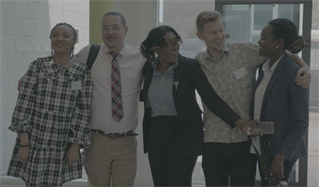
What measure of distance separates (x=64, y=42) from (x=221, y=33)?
1.16 meters

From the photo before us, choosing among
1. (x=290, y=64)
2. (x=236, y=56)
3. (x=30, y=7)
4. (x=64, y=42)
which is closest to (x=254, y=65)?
(x=236, y=56)

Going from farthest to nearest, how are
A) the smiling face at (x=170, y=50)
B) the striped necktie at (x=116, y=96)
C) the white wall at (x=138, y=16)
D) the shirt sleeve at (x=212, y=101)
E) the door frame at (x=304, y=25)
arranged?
the white wall at (x=138, y=16) → the door frame at (x=304, y=25) → the striped necktie at (x=116, y=96) → the smiling face at (x=170, y=50) → the shirt sleeve at (x=212, y=101)

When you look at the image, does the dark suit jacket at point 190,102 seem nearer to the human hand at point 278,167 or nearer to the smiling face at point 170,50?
the smiling face at point 170,50

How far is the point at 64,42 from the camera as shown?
2.28m

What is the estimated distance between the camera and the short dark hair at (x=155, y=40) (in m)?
2.24

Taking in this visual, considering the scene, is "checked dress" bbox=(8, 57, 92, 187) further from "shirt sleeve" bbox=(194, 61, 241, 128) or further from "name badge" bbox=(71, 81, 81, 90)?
"shirt sleeve" bbox=(194, 61, 241, 128)

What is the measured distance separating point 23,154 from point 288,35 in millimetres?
2001

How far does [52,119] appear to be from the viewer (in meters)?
2.22

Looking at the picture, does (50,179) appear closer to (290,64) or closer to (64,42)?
(64,42)

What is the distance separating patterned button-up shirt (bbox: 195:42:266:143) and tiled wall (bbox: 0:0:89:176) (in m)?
2.15

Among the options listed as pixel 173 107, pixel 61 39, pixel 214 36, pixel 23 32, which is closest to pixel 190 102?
pixel 173 107

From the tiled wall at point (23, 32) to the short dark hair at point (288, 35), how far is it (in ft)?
8.19

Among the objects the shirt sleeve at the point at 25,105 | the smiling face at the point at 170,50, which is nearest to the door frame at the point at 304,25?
the smiling face at the point at 170,50

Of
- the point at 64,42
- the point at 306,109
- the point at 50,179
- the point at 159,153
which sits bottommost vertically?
the point at 50,179
